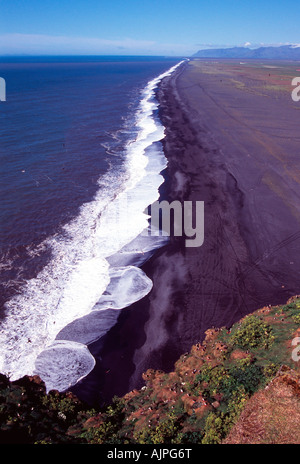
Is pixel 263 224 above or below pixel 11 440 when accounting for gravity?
above

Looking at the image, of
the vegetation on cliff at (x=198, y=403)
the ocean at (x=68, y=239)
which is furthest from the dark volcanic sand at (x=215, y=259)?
the vegetation on cliff at (x=198, y=403)

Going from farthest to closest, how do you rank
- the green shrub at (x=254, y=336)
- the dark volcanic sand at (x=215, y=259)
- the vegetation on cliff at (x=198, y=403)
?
the dark volcanic sand at (x=215, y=259) → the green shrub at (x=254, y=336) → the vegetation on cliff at (x=198, y=403)

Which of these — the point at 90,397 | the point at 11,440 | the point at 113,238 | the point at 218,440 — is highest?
the point at 113,238

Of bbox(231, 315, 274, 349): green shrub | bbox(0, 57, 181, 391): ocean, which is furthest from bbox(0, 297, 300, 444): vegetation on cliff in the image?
bbox(0, 57, 181, 391): ocean

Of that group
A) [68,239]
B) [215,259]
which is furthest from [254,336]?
[68,239]

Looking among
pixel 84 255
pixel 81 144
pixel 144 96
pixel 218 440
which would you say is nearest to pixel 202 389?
pixel 218 440

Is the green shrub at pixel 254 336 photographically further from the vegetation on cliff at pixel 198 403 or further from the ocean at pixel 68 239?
the ocean at pixel 68 239
